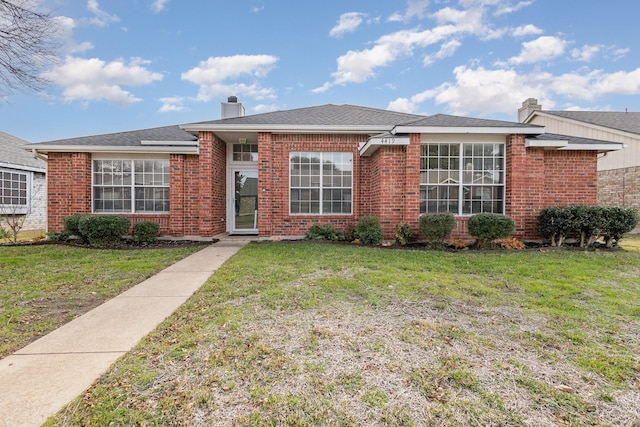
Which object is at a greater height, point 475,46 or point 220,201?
point 475,46

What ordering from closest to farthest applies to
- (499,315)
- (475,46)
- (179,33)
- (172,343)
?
(172,343)
(499,315)
(179,33)
(475,46)

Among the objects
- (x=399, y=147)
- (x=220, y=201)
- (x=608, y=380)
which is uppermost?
(x=399, y=147)

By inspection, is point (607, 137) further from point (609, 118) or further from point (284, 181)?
point (284, 181)

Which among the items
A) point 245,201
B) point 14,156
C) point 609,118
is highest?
point 609,118

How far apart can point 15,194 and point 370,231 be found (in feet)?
52.7

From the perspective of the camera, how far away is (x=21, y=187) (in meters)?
15.0

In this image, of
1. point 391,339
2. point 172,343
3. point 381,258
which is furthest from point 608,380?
point 381,258

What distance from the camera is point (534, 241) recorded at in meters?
9.66

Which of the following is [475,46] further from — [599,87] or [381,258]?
[599,87]

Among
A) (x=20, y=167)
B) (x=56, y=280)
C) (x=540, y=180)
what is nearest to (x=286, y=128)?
(x=56, y=280)

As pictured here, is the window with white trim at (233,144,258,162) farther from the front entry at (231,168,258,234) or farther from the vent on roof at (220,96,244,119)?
the vent on roof at (220,96,244,119)

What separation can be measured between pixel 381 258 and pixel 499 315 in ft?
11.3

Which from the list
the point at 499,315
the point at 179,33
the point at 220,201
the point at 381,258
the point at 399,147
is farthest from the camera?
the point at 179,33

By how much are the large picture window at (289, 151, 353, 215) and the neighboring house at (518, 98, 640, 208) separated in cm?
1211
